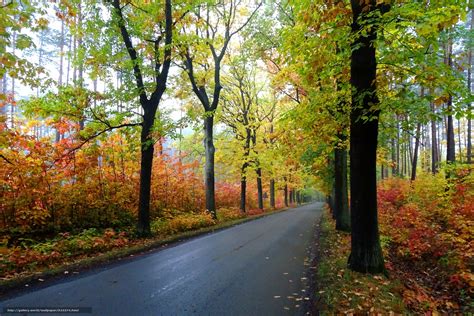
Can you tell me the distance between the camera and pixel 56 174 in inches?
452

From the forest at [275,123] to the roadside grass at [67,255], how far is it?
0.06 m

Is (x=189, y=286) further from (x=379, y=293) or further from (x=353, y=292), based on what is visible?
(x=379, y=293)

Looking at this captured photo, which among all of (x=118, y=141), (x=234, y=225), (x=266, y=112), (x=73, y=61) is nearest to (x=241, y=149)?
(x=266, y=112)

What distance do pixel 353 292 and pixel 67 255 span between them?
753cm

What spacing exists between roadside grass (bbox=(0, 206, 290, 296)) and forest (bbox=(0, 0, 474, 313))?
0.06 metres

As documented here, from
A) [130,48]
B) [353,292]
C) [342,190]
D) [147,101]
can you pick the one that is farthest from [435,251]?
[130,48]

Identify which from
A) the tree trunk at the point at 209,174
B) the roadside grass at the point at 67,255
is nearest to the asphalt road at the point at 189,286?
the roadside grass at the point at 67,255

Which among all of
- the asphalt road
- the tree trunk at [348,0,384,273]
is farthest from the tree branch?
the tree trunk at [348,0,384,273]

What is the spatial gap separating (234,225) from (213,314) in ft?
41.8

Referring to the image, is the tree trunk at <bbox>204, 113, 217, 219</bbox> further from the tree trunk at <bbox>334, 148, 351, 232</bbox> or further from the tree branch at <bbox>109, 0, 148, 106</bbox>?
Result: the tree trunk at <bbox>334, 148, 351, 232</bbox>

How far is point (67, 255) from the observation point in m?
8.41

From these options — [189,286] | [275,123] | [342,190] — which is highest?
[275,123]

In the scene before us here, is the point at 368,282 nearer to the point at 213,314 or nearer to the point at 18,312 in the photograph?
the point at 213,314

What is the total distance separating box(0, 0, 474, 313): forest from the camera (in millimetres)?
6160
